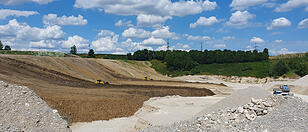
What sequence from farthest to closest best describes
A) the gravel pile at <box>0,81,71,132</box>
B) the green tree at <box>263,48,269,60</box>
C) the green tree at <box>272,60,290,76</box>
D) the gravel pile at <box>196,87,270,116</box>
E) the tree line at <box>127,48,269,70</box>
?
the green tree at <box>263,48,269,60</box> < the tree line at <box>127,48,269,70</box> < the green tree at <box>272,60,290,76</box> < the gravel pile at <box>196,87,270,116</box> < the gravel pile at <box>0,81,71,132</box>

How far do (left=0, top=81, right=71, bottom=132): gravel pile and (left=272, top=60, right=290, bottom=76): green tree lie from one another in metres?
59.2

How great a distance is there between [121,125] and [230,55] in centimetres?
7561

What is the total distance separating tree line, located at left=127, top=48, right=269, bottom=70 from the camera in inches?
3202

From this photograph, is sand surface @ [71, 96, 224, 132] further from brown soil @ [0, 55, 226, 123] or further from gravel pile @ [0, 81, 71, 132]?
gravel pile @ [0, 81, 71, 132]

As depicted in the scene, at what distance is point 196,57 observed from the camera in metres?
92.1

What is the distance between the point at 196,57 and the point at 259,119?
81.7 metres

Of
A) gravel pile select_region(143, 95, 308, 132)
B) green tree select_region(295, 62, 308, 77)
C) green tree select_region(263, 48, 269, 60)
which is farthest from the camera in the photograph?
green tree select_region(263, 48, 269, 60)

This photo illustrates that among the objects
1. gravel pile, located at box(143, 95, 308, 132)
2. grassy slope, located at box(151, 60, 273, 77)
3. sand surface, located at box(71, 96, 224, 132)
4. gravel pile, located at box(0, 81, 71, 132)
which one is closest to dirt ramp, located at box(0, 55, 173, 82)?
grassy slope, located at box(151, 60, 273, 77)

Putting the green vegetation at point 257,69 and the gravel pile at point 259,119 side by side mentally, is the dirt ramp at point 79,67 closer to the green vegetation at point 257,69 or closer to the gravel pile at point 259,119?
the green vegetation at point 257,69

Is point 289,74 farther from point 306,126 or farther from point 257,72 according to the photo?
point 306,126

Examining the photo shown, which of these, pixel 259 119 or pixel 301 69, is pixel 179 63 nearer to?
pixel 301 69

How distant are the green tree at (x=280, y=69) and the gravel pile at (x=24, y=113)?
2333 inches

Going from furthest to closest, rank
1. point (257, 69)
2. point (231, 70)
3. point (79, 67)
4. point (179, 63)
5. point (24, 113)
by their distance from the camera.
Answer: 1. point (179, 63)
2. point (231, 70)
3. point (257, 69)
4. point (79, 67)
5. point (24, 113)

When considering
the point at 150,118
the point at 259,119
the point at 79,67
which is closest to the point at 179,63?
the point at 79,67
